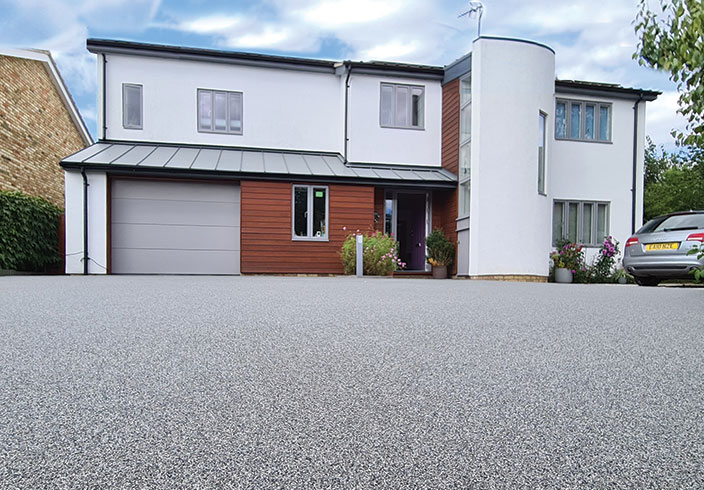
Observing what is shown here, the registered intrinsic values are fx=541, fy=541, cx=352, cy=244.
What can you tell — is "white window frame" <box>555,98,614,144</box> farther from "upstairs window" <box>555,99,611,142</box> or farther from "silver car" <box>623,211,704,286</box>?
"silver car" <box>623,211,704,286</box>

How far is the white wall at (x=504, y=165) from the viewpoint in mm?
12766

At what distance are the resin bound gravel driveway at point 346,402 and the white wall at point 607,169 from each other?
11.0 metres

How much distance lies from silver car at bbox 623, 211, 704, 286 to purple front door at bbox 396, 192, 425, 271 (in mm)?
5968

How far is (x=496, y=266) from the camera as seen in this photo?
12.8 m

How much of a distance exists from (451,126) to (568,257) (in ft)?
14.9

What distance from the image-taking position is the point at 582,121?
15156mm

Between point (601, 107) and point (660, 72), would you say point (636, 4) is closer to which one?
point (660, 72)

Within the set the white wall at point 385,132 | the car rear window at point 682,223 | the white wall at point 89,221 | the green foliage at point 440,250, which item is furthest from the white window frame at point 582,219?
the white wall at point 89,221

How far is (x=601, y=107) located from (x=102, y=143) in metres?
13.6

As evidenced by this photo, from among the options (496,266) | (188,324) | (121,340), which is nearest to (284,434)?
(121,340)

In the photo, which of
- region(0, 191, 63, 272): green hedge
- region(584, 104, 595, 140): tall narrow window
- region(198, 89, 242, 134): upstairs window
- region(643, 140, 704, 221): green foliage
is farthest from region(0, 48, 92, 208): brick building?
region(643, 140, 704, 221): green foliage

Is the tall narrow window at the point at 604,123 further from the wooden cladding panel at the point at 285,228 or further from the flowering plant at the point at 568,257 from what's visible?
the wooden cladding panel at the point at 285,228

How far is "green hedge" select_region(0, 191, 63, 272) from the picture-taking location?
11.4 m

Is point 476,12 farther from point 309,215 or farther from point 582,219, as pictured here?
point 309,215
